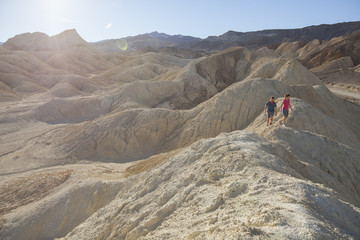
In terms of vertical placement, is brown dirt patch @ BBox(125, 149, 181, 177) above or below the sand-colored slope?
below

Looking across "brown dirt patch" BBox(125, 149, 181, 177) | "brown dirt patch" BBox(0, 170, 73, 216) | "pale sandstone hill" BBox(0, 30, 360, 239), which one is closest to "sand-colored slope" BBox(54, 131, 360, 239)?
"pale sandstone hill" BBox(0, 30, 360, 239)

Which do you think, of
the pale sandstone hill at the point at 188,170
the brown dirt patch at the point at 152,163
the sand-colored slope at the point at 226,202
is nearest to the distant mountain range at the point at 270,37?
the pale sandstone hill at the point at 188,170

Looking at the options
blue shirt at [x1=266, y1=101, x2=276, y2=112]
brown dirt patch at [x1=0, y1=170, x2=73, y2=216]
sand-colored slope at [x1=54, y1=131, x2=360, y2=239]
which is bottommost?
brown dirt patch at [x1=0, y1=170, x2=73, y2=216]

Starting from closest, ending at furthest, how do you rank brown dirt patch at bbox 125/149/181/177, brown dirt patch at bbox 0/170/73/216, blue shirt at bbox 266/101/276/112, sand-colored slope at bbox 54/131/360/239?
sand-colored slope at bbox 54/131/360/239
brown dirt patch at bbox 0/170/73/216
brown dirt patch at bbox 125/149/181/177
blue shirt at bbox 266/101/276/112

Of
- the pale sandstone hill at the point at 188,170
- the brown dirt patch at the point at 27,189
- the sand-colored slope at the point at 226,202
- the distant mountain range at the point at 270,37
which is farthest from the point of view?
the distant mountain range at the point at 270,37

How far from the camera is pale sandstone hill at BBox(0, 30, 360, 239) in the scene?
12.3 feet

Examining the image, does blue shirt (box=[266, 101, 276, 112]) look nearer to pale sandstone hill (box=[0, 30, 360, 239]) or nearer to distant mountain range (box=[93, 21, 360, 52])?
pale sandstone hill (box=[0, 30, 360, 239])

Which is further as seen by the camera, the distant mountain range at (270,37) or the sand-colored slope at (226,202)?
the distant mountain range at (270,37)

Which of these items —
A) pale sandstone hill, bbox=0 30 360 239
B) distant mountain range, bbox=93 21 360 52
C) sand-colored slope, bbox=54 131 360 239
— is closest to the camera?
sand-colored slope, bbox=54 131 360 239

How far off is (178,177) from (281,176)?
2.44 metres

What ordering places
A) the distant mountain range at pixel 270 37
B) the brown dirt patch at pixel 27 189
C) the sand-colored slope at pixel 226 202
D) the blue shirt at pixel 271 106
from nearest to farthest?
the sand-colored slope at pixel 226 202 → the brown dirt patch at pixel 27 189 → the blue shirt at pixel 271 106 → the distant mountain range at pixel 270 37

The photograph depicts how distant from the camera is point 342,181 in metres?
7.82

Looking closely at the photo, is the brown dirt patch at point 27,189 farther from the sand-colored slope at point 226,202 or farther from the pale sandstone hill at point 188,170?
the sand-colored slope at point 226,202

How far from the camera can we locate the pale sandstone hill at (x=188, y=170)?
148 inches
